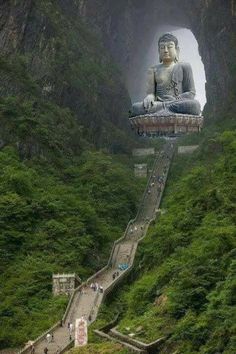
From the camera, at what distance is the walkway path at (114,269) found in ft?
70.6

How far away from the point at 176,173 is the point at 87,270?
14.3m

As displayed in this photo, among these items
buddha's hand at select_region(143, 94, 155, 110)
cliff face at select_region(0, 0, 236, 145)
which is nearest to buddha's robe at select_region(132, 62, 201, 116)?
buddha's hand at select_region(143, 94, 155, 110)

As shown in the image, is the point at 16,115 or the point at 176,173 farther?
the point at 176,173

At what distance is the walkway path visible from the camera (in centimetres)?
2153

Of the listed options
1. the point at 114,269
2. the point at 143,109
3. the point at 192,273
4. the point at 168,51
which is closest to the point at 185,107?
the point at 143,109

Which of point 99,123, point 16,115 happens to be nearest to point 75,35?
point 99,123

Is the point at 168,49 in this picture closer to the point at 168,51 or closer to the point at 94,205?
the point at 168,51

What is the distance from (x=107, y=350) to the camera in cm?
1834

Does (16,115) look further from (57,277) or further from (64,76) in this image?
(57,277)

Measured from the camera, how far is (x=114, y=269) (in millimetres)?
28250

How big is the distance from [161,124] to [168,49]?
4.03 metres

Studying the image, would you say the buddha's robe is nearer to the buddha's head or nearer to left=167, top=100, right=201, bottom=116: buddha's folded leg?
left=167, top=100, right=201, bottom=116: buddha's folded leg

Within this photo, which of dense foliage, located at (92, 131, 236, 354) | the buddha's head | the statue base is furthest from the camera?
the buddha's head

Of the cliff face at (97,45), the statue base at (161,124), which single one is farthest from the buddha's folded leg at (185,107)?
the cliff face at (97,45)
